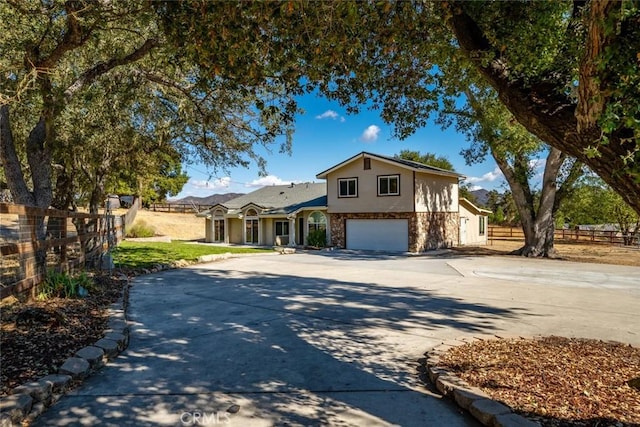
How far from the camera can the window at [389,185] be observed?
24516 mm

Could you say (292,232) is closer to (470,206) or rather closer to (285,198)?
(285,198)

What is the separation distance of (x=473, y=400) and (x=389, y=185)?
852 inches

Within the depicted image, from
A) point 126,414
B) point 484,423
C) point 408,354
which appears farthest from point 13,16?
point 484,423

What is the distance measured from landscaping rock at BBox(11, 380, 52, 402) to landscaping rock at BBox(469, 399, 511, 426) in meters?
3.90

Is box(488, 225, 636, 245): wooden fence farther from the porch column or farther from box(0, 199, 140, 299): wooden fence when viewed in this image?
box(0, 199, 140, 299): wooden fence

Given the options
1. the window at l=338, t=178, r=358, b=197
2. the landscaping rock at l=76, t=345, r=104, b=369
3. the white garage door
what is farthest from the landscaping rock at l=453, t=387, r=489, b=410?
the window at l=338, t=178, r=358, b=197

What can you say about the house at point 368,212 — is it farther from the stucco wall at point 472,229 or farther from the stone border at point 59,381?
the stone border at point 59,381

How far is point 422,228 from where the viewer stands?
24484 millimetres

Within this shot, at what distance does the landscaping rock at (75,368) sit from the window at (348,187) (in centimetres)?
2235

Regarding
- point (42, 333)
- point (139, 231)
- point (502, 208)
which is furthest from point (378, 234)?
point (502, 208)

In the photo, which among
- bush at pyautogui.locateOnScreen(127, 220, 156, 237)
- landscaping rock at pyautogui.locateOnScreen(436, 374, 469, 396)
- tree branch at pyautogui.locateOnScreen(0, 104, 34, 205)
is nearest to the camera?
landscaping rock at pyautogui.locateOnScreen(436, 374, 469, 396)

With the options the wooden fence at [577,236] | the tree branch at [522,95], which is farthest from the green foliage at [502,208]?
the tree branch at [522,95]

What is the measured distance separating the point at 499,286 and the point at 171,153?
478 inches

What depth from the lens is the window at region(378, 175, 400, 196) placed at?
24516mm
